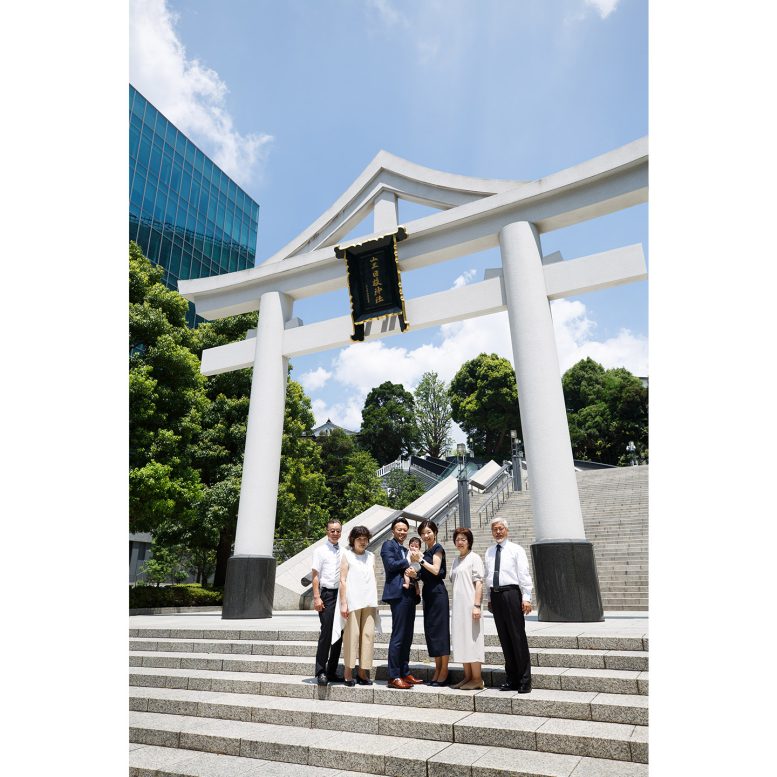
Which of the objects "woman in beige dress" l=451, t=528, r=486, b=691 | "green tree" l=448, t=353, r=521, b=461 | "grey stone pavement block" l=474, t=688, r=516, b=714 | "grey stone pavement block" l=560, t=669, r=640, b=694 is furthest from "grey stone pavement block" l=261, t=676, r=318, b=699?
"green tree" l=448, t=353, r=521, b=461

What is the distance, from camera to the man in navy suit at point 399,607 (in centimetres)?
511

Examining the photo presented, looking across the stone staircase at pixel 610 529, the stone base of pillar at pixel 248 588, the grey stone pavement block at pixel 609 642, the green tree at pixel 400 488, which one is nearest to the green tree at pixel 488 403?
the green tree at pixel 400 488

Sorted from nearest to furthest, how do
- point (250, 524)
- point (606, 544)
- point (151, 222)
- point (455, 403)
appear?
point (250, 524), point (606, 544), point (151, 222), point (455, 403)

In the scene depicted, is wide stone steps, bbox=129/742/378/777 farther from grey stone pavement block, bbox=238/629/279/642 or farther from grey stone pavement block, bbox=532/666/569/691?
grey stone pavement block, bbox=238/629/279/642

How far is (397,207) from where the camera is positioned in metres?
10.9

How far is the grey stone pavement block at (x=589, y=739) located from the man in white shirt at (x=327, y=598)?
6.82 feet

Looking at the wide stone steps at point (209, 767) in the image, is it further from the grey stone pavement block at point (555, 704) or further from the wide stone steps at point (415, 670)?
the grey stone pavement block at point (555, 704)

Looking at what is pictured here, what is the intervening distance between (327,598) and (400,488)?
86.1 feet

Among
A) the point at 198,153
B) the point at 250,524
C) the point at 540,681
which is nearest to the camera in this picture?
the point at 540,681

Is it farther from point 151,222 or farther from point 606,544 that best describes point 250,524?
point 151,222

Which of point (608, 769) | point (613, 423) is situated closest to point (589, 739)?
point (608, 769)
